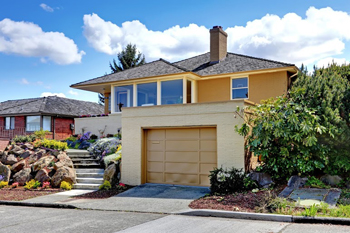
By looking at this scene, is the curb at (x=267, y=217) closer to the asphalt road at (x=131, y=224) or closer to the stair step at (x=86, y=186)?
the asphalt road at (x=131, y=224)

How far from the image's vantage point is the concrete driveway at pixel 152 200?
954cm

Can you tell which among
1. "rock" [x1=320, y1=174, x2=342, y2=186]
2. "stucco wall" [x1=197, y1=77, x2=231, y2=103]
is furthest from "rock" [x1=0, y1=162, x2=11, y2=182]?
"rock" [x1=320, y1=174, x2=342, y2=186]

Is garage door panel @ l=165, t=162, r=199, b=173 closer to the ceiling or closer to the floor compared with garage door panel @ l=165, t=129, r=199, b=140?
closer to the floor

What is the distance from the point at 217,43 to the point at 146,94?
538 cm

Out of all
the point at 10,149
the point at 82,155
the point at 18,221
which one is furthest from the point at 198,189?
the point at 10,149

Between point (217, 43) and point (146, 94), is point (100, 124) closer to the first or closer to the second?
point (146, 94)

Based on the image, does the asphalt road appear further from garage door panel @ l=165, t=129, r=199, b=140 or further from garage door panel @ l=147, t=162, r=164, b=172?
garage door panel @ l=165, t=129, r=199, b=140

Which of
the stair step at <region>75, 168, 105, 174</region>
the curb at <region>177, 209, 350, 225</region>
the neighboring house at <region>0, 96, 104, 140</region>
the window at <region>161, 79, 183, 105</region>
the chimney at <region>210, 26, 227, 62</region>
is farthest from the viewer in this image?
the neighboring house at <region>0, 96, 104, 140</region>

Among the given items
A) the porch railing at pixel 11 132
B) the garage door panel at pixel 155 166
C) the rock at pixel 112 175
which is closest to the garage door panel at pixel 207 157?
the garage door panel at pixel 155 166

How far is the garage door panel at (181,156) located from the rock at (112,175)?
2366mm

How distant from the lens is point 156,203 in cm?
1008

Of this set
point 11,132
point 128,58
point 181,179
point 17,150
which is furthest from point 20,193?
point 128,58

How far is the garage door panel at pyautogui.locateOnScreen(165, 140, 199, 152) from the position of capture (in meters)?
12.5

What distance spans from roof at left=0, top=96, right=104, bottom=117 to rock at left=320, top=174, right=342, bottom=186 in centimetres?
2360
